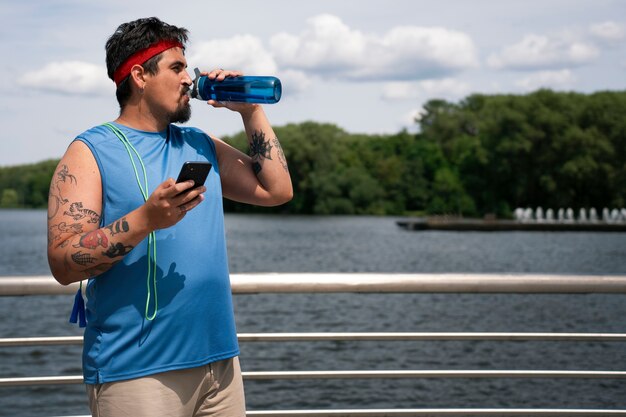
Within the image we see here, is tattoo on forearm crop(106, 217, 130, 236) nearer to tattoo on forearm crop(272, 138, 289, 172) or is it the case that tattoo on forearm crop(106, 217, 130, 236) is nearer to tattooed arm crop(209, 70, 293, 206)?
tattooed arm crop(209, 70, 293, 206)

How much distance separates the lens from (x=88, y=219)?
200 cm

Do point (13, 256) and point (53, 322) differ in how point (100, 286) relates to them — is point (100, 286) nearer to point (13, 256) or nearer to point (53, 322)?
point (53, 322)

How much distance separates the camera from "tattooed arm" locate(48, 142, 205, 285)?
185 centimetres

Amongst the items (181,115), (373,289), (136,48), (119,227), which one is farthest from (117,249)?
(373,289)

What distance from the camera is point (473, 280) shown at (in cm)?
309

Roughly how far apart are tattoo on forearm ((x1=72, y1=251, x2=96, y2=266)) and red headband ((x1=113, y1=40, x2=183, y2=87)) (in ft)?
1.53

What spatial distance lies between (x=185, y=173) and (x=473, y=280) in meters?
1.55

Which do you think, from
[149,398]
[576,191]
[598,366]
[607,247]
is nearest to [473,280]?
[149,398]

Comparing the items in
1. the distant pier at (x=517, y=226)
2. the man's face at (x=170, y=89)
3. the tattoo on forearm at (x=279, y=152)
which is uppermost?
the man's face at (x=170, y=89)

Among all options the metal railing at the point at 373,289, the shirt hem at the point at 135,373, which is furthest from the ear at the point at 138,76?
the metal railing at the point at 373,289

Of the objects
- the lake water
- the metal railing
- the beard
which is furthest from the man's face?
the lake water

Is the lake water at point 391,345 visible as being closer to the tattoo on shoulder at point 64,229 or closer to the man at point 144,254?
the man at point 144,254

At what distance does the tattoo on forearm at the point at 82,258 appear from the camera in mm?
1934

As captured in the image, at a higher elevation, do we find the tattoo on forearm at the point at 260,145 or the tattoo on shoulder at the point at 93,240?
the tattoo on forearm at the point at 260,145
